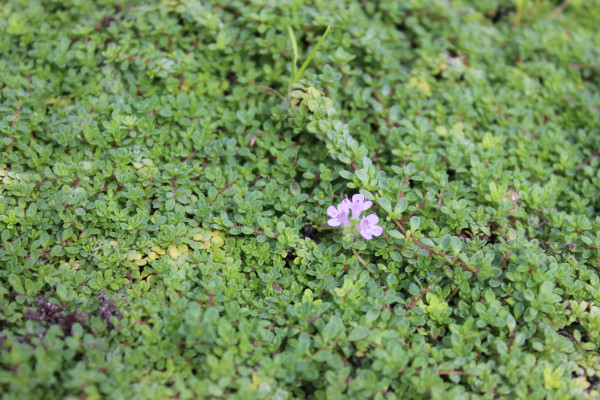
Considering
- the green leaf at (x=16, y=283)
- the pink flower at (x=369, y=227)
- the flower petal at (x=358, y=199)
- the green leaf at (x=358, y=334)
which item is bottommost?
the green leaf at (x=16, y=283)

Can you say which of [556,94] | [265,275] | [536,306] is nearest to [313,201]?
[265,275]

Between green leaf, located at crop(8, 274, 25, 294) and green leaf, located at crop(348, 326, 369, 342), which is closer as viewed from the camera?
green leaf, located at crop(348, 326, 369, 342)

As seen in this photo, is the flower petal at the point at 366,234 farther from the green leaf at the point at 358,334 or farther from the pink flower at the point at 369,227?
the green leaf at the point at 358,334

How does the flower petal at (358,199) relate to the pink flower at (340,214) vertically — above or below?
above

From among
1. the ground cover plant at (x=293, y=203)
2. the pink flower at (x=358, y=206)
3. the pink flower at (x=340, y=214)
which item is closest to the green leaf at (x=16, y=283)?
the ground cover plant at (x=293, y=203)

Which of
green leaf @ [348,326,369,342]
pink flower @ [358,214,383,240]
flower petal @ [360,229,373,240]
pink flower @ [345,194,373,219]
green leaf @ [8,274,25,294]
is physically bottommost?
green leaf @ [8,274,25,294]

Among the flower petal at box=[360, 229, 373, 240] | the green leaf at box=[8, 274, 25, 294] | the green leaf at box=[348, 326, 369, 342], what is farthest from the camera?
the flower petal at box=[360, 229, 373, 240]

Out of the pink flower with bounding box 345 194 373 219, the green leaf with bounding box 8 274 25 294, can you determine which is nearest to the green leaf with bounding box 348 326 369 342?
the pink flower with bounding box 345 194 373 219

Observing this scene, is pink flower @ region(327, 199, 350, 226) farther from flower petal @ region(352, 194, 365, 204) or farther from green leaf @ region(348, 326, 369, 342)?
green leaf @ region(348, 326, 369, 342)
